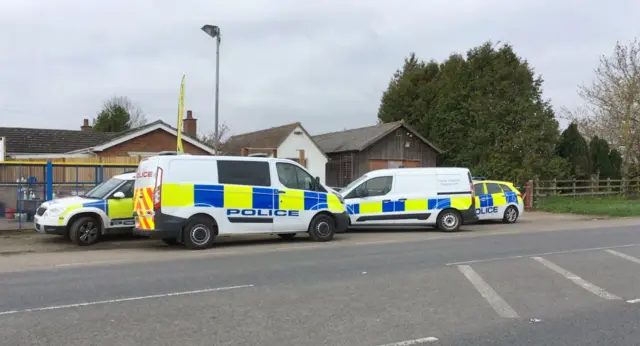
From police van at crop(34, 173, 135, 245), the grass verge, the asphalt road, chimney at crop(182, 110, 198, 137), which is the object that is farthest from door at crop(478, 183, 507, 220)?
chimney at crop(182, 110, 198, 137)

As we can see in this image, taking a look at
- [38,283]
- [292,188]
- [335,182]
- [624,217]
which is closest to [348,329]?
[38,283]

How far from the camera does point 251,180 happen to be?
1295 cm

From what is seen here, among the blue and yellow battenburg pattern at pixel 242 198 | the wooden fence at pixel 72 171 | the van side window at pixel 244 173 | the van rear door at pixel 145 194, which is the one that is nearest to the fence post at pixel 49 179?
the wooden fence at pixel 72 171

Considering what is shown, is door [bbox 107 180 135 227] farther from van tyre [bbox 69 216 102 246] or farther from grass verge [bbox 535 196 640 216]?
grass verge [bbox 535 196 640 216]

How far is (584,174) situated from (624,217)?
14.8 m

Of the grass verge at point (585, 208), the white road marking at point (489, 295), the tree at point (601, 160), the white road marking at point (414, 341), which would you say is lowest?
the white road marking at point (414, 341)

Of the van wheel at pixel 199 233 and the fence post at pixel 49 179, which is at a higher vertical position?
the fence post at pixel 49 179

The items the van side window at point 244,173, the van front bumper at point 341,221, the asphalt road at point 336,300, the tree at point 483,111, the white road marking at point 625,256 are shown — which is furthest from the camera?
the tree at point 483,111

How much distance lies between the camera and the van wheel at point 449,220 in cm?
1655

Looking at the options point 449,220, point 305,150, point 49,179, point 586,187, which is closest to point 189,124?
point 305,150

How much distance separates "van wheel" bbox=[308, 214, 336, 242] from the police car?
7.18 metres

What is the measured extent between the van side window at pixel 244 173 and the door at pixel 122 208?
9.04 ft

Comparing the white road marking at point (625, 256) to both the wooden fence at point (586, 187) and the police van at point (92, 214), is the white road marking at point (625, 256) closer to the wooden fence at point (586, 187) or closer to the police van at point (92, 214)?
the police van at point (92, 214)

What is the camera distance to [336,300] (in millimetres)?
7004
